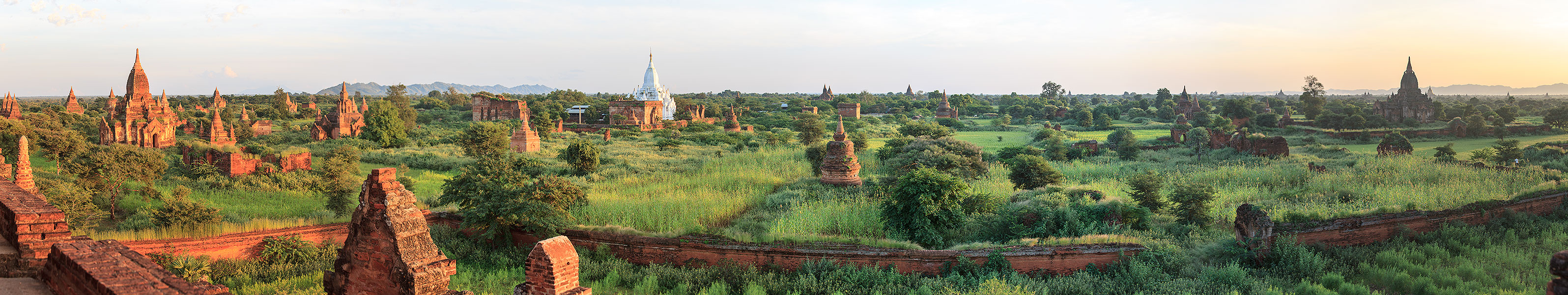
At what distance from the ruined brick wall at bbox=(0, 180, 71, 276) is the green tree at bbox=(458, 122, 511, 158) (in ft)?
83.7

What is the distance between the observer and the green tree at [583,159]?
2639 centimetres

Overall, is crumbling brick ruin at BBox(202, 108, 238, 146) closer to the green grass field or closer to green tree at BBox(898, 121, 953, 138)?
green tree at BBox(898, 121, 953, 138)

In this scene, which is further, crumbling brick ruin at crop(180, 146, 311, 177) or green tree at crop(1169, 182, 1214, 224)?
crumbling brick ruin at crop(180, 146, 311, 177)

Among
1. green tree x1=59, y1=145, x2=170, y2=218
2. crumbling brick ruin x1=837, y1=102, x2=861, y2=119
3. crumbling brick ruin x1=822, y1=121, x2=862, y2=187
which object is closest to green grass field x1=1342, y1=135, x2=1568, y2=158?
crumbling brick ruin x1=822, y1=121, x2=862, y2=187

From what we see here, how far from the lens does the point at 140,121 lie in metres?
38.3

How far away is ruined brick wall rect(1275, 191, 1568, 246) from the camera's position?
13461 millimetres

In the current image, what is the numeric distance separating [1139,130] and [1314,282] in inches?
1812

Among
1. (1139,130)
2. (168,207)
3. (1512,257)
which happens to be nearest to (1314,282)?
(1512,257)

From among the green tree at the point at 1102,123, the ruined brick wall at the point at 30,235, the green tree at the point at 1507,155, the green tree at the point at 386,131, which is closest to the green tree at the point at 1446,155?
the green tree at the point at 1507,155

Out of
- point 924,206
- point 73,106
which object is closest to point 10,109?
point 73,106

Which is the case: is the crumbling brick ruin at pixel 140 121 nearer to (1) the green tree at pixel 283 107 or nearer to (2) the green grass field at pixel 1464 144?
(1) the green tree at pixel 283 107

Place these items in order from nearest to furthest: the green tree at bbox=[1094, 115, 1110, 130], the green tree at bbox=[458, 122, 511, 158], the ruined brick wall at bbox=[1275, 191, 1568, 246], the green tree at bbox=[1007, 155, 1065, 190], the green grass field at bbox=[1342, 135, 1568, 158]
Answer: the ruined brick wall at bbox=[1275, 191, 1568, 246]
the green tree at bbox=[1007, 155, 1065, 190]
the green grass field at bbox=[1342, 135, 1568, 158]
the green tree at bbox=[458, 122, 511, 158]
the green tree at bbox=[1094, 115, 1110, 130]

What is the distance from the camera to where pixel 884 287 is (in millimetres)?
11539

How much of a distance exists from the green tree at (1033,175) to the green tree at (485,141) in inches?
838
